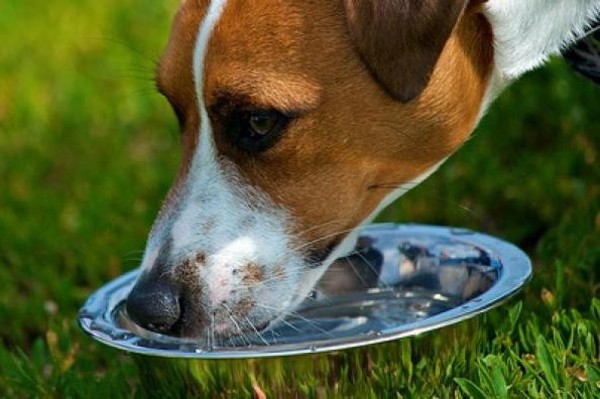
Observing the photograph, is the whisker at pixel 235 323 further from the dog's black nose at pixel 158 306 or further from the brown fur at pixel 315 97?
the brown fur at pixel 315 97

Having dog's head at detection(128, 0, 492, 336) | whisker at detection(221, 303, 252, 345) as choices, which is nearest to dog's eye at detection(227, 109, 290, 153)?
dog's head at detection(128, 0, 492, 336)

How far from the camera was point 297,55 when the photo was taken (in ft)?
10.3

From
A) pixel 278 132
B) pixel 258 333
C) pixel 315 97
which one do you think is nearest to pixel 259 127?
pixel 278 132

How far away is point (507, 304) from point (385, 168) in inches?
21.0

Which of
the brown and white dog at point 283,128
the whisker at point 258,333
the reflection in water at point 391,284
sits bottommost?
the reflection in water at point 391,284

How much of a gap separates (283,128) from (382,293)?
79 centimetres

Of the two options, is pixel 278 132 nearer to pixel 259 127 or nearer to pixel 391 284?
pixel 259 127

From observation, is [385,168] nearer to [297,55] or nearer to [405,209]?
[297,55]

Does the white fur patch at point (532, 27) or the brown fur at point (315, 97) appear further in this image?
the white fur patch at point (532, 27)

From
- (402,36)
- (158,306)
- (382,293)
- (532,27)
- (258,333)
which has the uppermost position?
(402,36)

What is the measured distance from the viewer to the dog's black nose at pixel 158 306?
10.1ft

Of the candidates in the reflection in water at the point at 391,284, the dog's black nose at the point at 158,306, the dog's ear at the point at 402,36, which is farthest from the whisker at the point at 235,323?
the dog's ear at the point at 402,36

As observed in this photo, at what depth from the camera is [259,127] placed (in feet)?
10.2

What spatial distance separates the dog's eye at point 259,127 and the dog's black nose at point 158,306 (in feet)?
1.32
